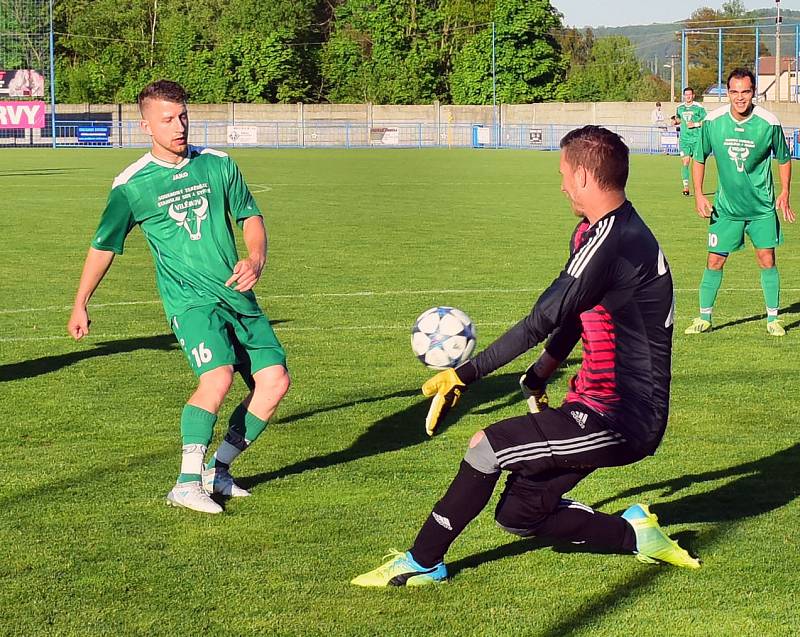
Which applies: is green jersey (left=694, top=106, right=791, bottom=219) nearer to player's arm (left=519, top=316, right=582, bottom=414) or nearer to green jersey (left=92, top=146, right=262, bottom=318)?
green jersey (left=92, top=146, right=262, bottom=318)

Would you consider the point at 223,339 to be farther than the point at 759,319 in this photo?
No

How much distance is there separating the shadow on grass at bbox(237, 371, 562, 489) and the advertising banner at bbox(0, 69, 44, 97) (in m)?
50.3

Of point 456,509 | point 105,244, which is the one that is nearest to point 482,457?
point 456,509

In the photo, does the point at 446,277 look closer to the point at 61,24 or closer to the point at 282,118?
the point at 282,118

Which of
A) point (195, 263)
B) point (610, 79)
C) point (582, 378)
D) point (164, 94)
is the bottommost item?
point (582, 378)

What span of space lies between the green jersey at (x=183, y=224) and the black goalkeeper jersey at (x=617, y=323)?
6.27 feet

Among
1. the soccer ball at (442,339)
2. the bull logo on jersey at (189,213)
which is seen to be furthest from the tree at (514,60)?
the soccer ball at (442,339)

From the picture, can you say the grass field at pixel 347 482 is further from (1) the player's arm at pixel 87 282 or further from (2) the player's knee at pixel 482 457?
(1) the player's arm at pixel 87 282

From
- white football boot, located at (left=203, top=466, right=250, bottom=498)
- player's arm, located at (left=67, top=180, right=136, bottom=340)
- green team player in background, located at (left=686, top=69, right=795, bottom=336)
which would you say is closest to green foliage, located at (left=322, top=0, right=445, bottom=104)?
green team player in background, located at (left=686, top=69, right=795, bottom=336)

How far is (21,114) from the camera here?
5528cm

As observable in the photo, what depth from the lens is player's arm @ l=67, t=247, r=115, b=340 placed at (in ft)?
19.2

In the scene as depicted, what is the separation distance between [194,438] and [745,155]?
6758 millimetres

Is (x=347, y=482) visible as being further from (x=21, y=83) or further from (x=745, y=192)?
(x=21, y=83)

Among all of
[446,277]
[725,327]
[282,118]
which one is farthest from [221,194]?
[282,118]
